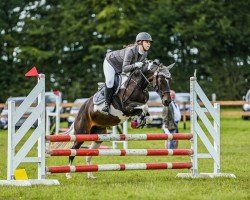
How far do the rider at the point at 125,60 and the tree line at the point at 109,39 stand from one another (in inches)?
1349

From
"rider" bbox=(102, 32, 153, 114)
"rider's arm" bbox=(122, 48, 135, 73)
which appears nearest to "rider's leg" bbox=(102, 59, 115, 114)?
"rider" bbox=(102, 32, 153, 114)

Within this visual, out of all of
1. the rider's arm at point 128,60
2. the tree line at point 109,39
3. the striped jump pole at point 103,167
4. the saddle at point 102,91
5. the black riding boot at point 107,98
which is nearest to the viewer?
the striped jump pole at point 103,167

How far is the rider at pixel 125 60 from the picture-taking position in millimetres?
12414

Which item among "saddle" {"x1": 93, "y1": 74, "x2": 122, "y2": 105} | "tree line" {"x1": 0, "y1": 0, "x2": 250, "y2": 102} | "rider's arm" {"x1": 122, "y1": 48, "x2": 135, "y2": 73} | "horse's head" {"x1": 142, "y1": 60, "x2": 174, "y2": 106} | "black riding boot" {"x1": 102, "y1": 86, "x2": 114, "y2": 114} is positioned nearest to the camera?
"horse's head" {"x1": 142, "y1": 60, "x2": 174, "y2": 106}

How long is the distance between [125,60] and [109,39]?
121 ft

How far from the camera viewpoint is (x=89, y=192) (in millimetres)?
10352

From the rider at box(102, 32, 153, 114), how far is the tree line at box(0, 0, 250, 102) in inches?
1349

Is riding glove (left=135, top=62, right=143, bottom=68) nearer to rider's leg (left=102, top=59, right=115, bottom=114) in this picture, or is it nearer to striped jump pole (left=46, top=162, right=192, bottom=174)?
rider's leg (left=102, top=59, right=115, bottom=114)

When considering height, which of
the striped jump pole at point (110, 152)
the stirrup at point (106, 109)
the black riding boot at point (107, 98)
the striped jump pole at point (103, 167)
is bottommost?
the striped jump pole at point (103, 167)

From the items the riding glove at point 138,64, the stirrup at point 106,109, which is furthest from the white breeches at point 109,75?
the riding glove at point 138,64

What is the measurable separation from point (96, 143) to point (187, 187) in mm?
2984

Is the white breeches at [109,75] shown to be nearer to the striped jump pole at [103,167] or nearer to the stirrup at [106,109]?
the stirrup at [106,109]

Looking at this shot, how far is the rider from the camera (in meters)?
12.4

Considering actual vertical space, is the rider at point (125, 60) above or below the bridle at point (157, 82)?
above
